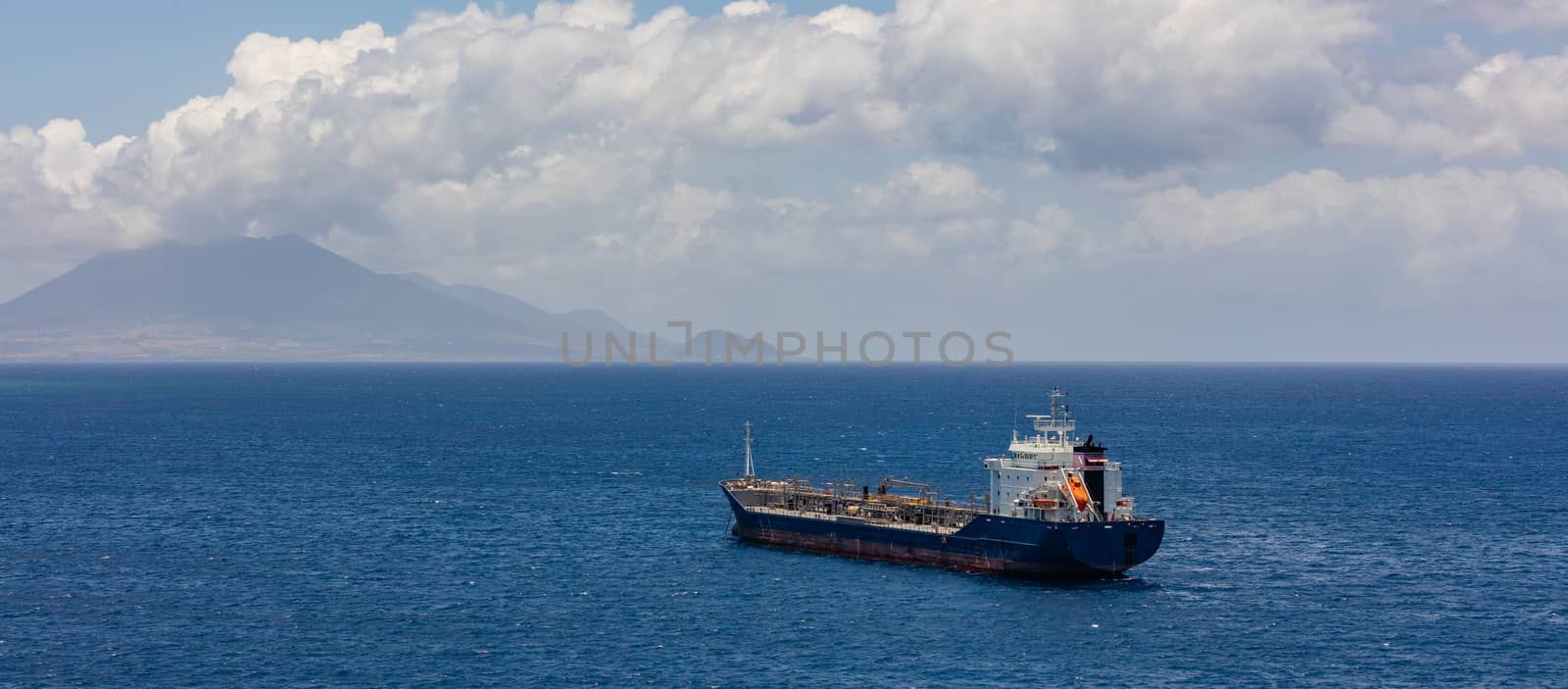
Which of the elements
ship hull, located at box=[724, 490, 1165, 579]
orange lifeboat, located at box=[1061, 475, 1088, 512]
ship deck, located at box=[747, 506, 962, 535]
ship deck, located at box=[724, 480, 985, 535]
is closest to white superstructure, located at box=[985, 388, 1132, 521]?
orange lifeboat, located at box=[1061, 475, 1088, 512]

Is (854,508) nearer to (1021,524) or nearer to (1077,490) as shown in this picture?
(1021,524)

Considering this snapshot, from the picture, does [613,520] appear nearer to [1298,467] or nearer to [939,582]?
[939,582]

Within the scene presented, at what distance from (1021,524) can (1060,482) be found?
4.15 metres

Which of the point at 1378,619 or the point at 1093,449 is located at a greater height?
the point at 1093,449

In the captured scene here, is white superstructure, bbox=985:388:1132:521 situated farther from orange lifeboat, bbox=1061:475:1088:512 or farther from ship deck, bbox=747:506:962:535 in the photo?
ship deck, bbox=747:506:962:535

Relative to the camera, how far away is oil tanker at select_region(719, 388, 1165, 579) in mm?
87812

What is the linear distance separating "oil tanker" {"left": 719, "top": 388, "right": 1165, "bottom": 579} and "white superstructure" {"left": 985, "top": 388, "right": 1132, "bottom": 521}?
6cm

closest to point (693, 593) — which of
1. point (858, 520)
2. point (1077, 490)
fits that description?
point (858, 520)

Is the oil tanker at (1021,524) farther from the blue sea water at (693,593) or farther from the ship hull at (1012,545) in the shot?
the blue sea water at (693,593)

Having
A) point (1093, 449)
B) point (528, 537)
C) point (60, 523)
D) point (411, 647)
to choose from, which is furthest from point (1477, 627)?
point (60, 523)

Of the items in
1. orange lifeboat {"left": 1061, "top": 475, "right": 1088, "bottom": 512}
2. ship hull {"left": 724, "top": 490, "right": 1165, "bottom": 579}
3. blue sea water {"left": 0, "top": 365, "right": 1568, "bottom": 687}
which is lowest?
blue sea water {"left": 0, "top": 365, "right": 1568, "bottom": 687}

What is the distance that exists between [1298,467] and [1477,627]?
3281 inches

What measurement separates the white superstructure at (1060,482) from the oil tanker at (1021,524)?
60mm

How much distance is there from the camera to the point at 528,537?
108 m
